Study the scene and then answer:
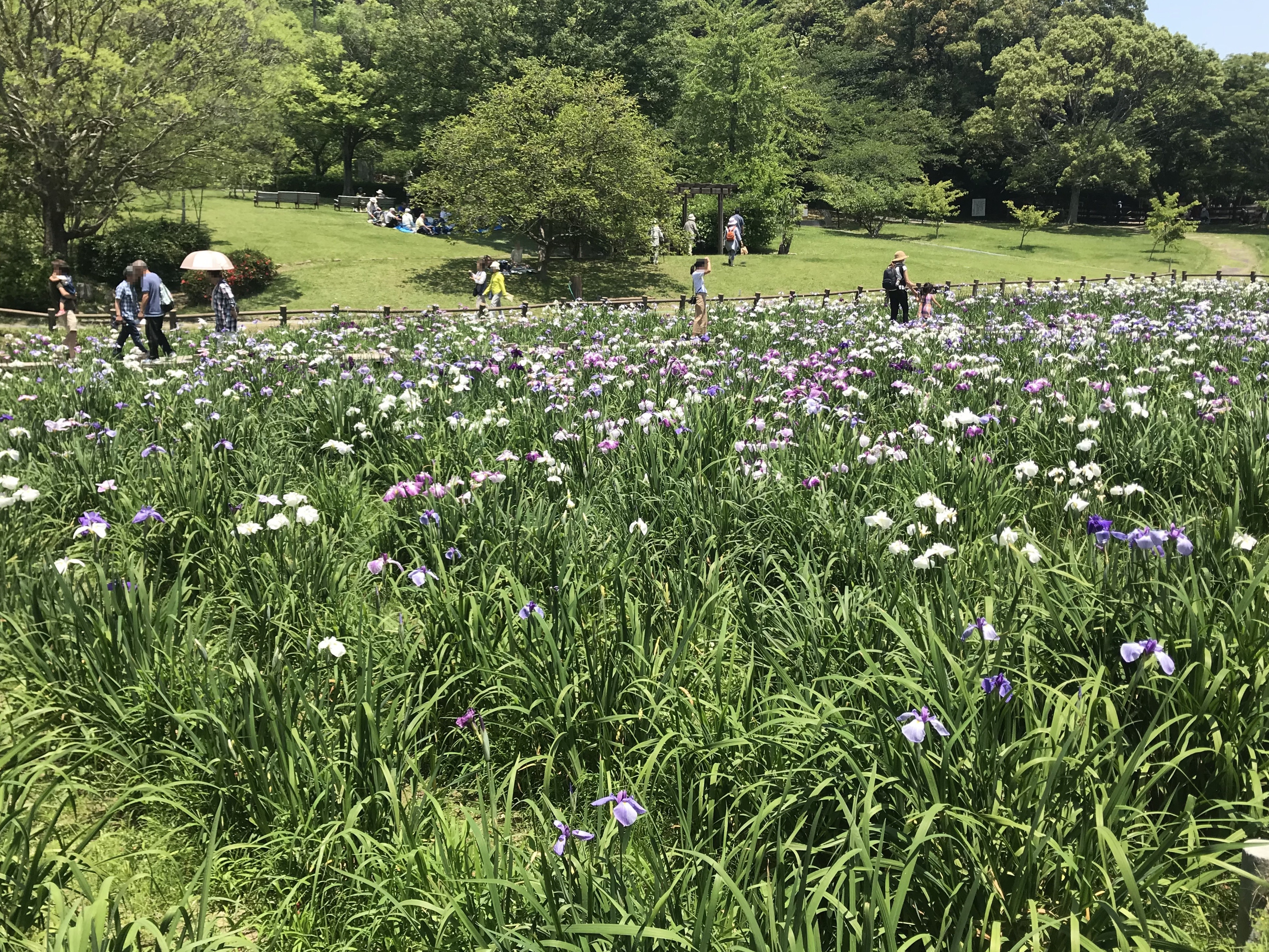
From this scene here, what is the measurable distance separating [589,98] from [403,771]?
24130 millimetres

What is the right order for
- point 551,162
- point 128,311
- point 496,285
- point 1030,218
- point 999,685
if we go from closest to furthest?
point 999,685 < point 128,311 < point 496,285 < point 551,162 < point 1030,218

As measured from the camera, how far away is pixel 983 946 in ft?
7.14

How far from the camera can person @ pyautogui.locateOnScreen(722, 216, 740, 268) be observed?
27750 mm

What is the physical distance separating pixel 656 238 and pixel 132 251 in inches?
623

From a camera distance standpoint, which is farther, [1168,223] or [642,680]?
[1168,223]

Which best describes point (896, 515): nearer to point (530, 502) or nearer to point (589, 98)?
Answer: point (530, 502)

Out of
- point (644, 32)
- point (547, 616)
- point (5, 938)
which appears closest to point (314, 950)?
point (5, 938)

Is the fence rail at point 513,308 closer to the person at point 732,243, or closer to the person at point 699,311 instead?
the person at point 699,311

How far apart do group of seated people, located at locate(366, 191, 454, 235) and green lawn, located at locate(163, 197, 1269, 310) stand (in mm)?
751

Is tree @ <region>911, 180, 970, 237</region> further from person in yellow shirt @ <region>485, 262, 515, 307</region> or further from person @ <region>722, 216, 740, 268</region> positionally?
person in yellow shirt @ <region>485, 262, 515, 307</region>

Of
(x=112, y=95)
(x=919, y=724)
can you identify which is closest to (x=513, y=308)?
(x=112, y=95)

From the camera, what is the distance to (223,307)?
12086 mm

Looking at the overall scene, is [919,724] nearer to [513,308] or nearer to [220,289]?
[220,289]

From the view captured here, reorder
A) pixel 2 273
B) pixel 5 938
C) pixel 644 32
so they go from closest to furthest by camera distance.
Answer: pixel 5 938 → pixel 2 273 → pixel 644 32
